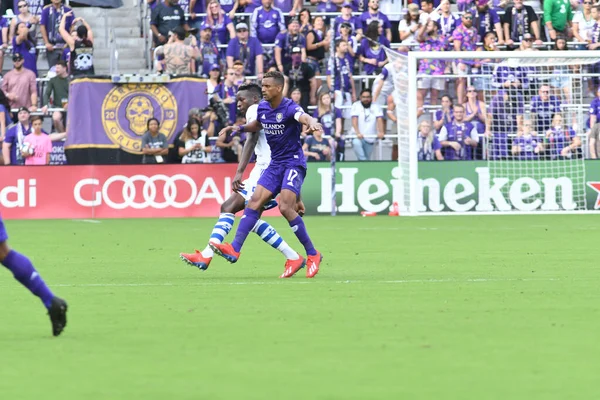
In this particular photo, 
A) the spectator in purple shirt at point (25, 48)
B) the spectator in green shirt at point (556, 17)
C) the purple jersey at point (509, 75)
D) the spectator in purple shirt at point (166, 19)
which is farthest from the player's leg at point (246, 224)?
the spectator in green shirt at point (556, 17)

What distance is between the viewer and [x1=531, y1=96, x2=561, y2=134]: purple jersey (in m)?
25.5

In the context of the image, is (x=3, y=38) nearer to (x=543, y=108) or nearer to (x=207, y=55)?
(x=207, y=55)

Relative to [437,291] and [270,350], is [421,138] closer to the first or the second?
[437,291]

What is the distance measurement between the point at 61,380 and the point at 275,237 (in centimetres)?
641

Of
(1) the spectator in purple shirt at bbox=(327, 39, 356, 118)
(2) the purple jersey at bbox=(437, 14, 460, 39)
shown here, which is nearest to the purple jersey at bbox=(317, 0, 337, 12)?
(1) the spectator in purple shirt at bbox=(327, 39, 356, 118)

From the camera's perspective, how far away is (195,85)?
84.5 ft

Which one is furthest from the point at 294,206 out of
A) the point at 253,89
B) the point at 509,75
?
the point at 509,75

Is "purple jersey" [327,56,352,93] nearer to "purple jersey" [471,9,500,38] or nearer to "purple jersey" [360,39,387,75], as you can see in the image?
"purple jersey" [360,39,387,75]

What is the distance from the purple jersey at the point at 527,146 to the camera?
25.3 m

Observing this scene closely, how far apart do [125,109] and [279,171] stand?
535 inches

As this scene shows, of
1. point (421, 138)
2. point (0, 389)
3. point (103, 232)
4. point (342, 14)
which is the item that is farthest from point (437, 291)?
point (342, 14)

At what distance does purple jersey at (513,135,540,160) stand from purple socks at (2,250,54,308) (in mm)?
18155

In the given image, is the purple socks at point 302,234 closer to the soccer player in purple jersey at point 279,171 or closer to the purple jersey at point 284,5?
the soccer player in purple jersey at point 279,171

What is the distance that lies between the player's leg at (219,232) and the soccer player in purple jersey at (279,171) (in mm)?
137
